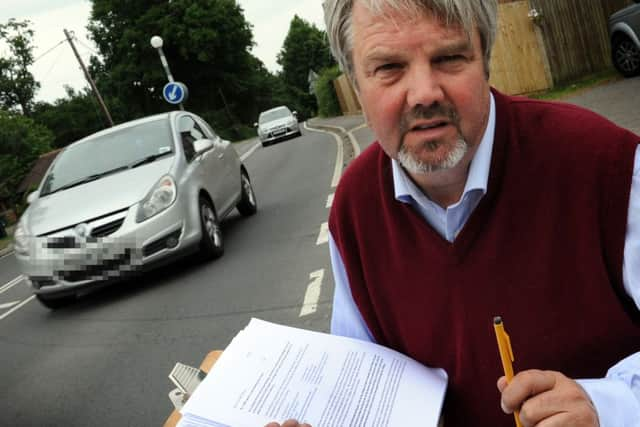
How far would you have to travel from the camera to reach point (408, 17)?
1.50 metres

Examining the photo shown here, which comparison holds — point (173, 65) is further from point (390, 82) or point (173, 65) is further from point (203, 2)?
point (390, 82)

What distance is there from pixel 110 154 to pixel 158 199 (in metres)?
1.22

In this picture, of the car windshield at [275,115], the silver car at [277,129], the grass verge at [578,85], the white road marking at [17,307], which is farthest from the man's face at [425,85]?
the car windshield at [275,115]

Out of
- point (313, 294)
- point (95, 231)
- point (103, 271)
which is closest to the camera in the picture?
point (313, 294)

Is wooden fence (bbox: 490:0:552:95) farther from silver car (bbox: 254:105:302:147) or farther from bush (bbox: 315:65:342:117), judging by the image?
bush (bbox: 315:65:342:117)

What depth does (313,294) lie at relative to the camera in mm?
4867

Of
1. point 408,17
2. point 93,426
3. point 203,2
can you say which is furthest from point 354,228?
point 203,2

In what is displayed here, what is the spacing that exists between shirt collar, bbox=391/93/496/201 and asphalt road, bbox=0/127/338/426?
8.09 ft

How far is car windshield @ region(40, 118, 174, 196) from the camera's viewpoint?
6605 mm

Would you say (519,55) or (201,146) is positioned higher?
(201,146)

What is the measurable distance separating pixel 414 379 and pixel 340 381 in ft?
0.63

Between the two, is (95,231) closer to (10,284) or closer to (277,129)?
(10,284)

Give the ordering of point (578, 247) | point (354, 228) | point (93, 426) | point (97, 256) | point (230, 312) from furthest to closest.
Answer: point (97, 256) → point (230, 312) → point (93, 426) → point (354, 228) → point (578, 247)

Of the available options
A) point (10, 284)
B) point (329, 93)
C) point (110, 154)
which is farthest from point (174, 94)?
point (329, 93)
